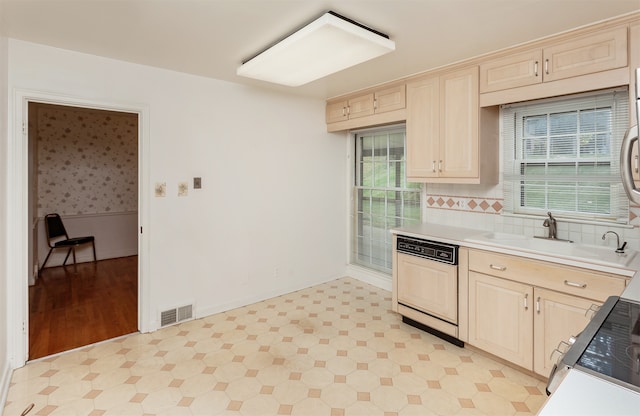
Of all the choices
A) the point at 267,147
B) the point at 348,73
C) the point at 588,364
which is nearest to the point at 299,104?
the point at 267,147

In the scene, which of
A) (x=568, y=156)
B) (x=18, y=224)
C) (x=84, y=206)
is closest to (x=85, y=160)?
(x=84, y=206)

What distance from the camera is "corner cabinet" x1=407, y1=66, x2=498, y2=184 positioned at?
2.87 m

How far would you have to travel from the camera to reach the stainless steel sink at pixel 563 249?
207 cm

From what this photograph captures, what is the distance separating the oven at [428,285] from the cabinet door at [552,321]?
2.01 feet

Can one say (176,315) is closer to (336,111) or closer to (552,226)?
(336,111)

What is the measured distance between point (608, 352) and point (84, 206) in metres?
6.73

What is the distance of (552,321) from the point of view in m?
2.24

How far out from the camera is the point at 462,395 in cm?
220

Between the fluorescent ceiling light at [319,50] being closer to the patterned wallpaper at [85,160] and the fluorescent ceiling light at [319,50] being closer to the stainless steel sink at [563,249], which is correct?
the stainless steel sink at [563,249]

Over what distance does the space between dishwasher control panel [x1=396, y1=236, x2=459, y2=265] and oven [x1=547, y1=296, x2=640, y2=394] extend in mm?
1581

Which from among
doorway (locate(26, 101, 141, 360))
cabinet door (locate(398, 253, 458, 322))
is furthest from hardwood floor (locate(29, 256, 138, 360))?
cabinet door (locate(398, 253, 458, 322))

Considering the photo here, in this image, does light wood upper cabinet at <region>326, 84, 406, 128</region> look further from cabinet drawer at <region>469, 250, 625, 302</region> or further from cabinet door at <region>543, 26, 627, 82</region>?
cabinet drawer at <region>469, 250, 625, 302</region>

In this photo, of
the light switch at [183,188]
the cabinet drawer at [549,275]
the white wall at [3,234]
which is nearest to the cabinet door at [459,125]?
the cabinet drawer at [549,275]

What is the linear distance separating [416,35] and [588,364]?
2.22 m
